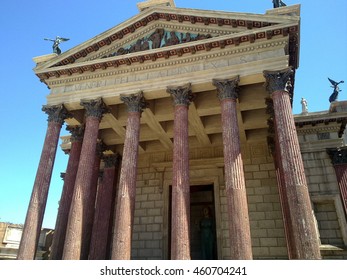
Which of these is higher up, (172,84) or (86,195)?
(172,84)

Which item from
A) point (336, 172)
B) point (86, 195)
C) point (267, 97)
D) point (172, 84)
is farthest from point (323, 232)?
point (86, 195)

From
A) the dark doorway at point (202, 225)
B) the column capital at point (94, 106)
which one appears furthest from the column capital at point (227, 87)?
the dark doorway at point (202, 225)

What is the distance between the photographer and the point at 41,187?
14.6 metres

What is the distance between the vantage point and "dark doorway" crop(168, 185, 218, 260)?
59.3 ft

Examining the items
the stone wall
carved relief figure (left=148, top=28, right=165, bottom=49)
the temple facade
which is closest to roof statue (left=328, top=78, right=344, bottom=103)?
the temple facade

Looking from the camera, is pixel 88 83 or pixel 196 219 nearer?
pixel 88 83

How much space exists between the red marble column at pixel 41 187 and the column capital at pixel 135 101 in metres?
3.95

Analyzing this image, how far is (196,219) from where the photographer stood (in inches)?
848

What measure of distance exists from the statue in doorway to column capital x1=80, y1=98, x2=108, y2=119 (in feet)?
29.5

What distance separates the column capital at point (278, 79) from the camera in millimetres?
13150

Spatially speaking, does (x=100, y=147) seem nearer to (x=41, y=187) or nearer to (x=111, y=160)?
(x=111, y=160)

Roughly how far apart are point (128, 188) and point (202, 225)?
289 inches
